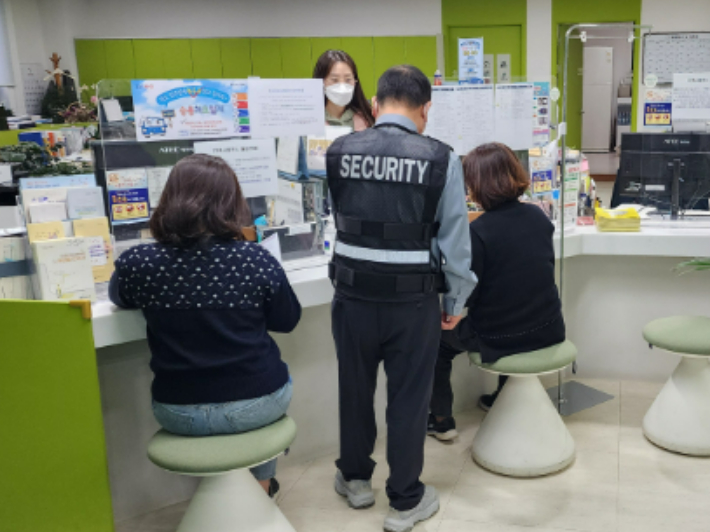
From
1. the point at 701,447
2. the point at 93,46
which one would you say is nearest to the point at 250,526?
the point at 701,447

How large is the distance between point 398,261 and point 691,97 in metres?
2.15

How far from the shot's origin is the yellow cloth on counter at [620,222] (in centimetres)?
333

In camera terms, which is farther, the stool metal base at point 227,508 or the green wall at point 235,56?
the green wall at point 235,56

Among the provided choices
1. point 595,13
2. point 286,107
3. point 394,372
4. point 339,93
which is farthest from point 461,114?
point 595,13

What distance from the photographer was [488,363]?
2686 mm

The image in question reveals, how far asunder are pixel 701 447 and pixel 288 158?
1966mm

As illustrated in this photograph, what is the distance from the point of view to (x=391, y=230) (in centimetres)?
218

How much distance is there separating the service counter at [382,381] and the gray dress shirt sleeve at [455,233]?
0.54m

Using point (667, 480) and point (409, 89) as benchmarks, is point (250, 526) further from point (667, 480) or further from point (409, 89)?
point (667, 480)

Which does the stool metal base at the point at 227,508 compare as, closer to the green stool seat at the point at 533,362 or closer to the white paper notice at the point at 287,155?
the green stool seat at the point at 533,362

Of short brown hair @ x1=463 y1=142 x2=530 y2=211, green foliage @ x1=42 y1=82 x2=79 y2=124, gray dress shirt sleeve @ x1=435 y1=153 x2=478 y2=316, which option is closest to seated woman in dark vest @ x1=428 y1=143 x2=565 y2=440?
short brown hair @ x1=463 y1=142 x2=530 y2=211

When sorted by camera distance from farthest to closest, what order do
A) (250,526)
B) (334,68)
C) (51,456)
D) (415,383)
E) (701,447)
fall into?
(334,68)
(701,447)
(415,383)
(250,526)
(51,456)

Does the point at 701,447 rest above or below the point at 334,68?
below

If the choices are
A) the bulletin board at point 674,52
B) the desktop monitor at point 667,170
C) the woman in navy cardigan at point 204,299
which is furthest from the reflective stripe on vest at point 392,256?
the bulletin board at point 674,52
